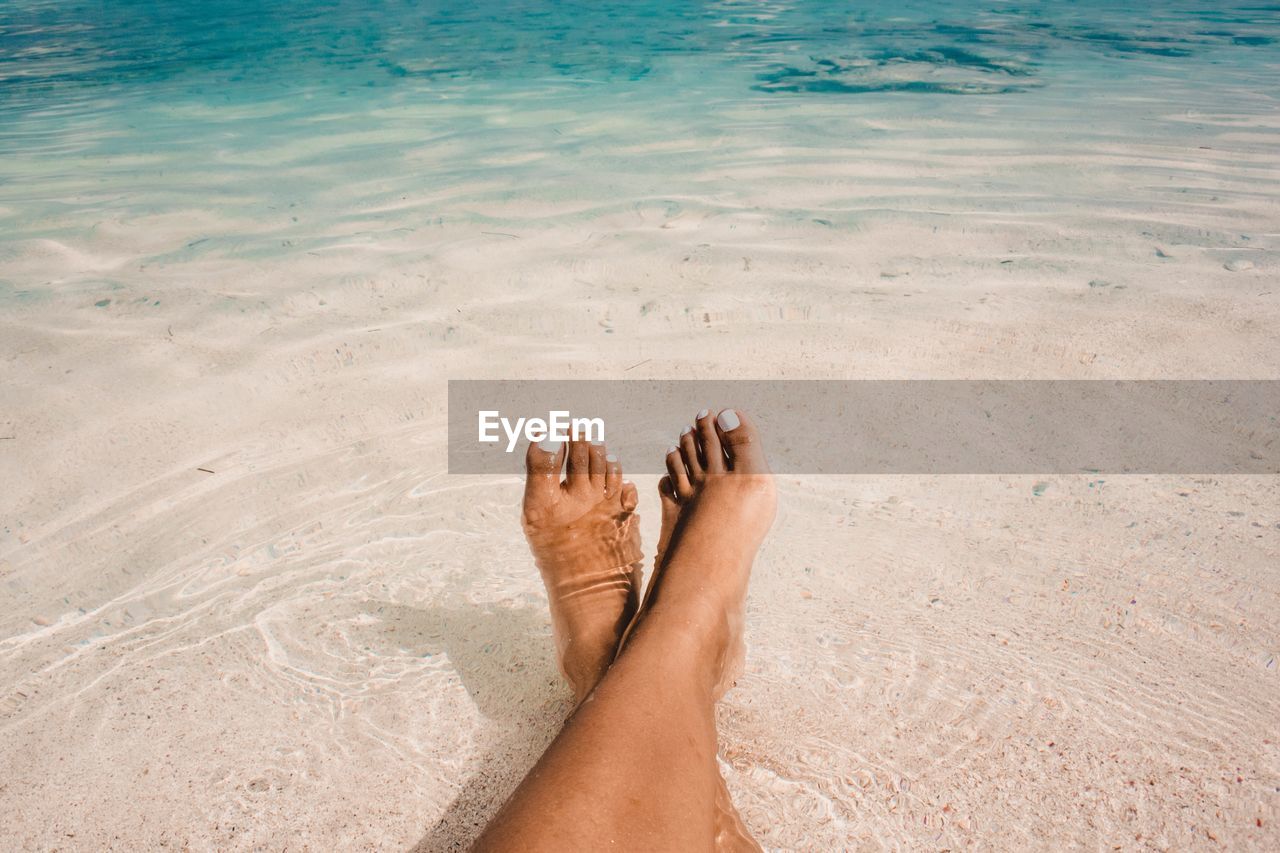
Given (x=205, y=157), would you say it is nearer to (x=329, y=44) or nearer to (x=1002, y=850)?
(x=329, y=44)

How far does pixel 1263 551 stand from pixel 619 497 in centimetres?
144

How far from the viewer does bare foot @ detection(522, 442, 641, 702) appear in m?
1.59

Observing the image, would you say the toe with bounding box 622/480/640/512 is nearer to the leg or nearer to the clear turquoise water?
the leg

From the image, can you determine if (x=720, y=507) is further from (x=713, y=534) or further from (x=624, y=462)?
(x=624, y=462)

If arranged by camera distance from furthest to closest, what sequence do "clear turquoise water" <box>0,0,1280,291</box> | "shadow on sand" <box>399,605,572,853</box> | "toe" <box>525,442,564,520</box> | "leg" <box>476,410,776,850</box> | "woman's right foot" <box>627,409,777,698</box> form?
"clear turquoise water" <box>0,0,1280,291</box> → "toe" <box>525,442,564,520</box> → "woman's right foot" <box>627,409,777,698</box> → "shadow on sand" <box>399,605,572,853</box> → "leg" <box>476,410,776,850</box>

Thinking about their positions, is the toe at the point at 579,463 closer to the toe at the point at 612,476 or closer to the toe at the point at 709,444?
the toe at the point at 612,476

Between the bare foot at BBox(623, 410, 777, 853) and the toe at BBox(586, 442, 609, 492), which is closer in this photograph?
the bare foot at BBox(623, 410, 777, 853)

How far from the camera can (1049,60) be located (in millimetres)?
6641

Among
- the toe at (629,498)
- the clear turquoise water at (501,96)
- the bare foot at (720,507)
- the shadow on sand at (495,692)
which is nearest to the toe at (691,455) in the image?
the bare foot at (720,507)

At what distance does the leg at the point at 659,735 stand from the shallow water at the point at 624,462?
0.50ft

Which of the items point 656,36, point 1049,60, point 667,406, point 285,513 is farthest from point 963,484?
point 656,36

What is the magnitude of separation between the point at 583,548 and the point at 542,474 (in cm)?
23

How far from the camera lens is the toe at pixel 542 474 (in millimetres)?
1855

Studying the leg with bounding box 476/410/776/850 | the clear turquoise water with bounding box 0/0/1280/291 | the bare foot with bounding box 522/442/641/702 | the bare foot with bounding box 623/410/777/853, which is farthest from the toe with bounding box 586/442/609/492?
the clear turquoise water with bounding box 0/0/1280/291
